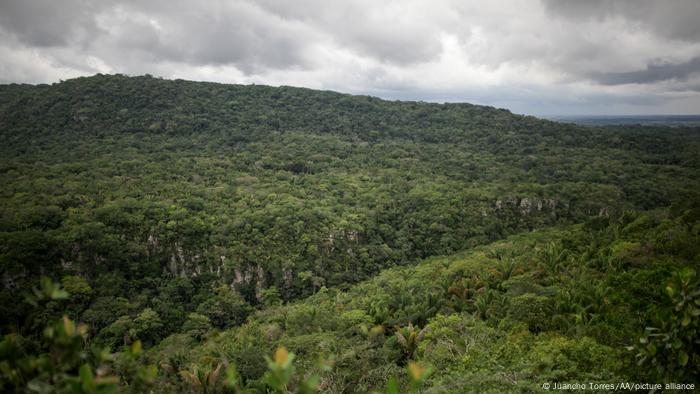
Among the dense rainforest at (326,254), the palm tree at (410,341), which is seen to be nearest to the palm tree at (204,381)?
the dense rainforest at (326,254)

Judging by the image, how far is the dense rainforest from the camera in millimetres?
11984

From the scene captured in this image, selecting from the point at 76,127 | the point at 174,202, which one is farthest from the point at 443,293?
the point at 76,127

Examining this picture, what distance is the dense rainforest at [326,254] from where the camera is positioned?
12.0 meters

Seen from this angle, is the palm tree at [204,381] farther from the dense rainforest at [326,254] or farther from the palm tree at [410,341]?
the palm tree at [410,341]

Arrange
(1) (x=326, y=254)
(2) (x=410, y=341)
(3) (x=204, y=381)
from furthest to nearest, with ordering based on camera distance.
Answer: (1) (x=326, y=254), (2) (x=410, y=341), (3) (x=204, y=381)

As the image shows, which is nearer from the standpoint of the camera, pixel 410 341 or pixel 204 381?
pixel 204 381

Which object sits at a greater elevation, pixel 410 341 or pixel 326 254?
pixel 410 341

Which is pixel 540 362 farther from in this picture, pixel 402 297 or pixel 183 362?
pixel 183 362

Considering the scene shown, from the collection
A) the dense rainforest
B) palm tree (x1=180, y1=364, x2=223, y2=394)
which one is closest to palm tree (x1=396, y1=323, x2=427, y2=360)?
the dense rainforest

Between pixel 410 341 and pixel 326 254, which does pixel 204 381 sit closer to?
pixel 410 341

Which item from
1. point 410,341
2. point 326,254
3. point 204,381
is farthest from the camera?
point 326,254

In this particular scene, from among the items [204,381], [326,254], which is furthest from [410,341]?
[326,254]

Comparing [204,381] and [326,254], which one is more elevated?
[204,381]

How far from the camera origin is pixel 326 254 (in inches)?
1961
